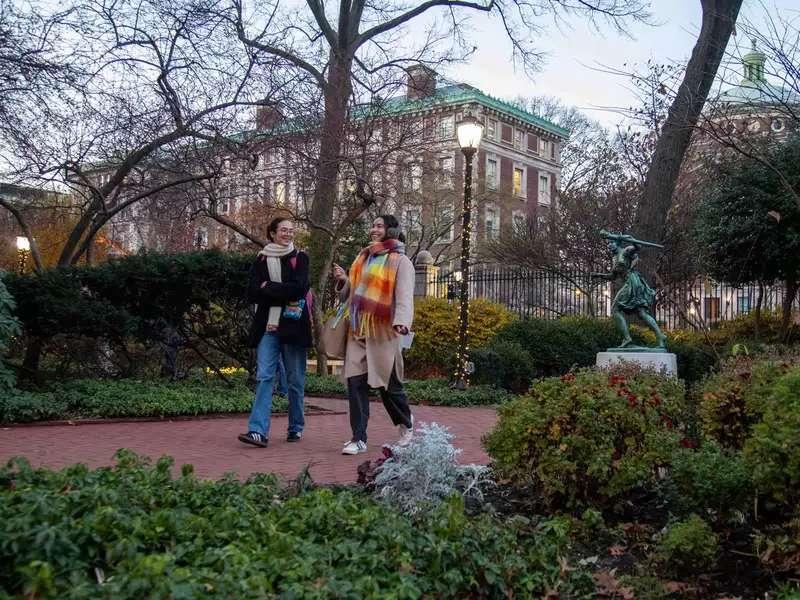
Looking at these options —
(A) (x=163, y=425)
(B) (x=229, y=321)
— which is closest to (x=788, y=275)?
(B) (x=229, y=321)

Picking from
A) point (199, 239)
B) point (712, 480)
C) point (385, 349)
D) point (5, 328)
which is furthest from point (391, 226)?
point (199, 239)

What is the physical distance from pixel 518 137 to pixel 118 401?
46.1m

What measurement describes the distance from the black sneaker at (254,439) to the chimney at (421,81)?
39.2ft

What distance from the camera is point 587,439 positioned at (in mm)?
4059

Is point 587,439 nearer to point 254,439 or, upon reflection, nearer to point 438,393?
point 254,439

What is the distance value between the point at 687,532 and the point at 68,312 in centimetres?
745

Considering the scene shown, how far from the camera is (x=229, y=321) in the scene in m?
10.5

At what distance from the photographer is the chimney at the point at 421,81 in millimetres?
17172

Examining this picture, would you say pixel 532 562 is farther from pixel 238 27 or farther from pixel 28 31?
pixel 238 27

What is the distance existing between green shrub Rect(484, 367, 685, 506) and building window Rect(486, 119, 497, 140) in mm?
44911

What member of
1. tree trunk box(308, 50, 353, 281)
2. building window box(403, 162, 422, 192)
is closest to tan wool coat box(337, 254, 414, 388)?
tree trunk box(308, 50, 353, 281)

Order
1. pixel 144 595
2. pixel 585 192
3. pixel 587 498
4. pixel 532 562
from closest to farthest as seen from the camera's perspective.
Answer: pixel 144 595, pixel 532 562, pixel 587 498, pixel 585 192

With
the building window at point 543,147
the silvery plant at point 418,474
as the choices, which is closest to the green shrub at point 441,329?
the silvery plant at point 418,474

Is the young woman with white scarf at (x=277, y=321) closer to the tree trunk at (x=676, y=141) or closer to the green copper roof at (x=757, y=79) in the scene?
the green copper roof at (x=757, y=79)
